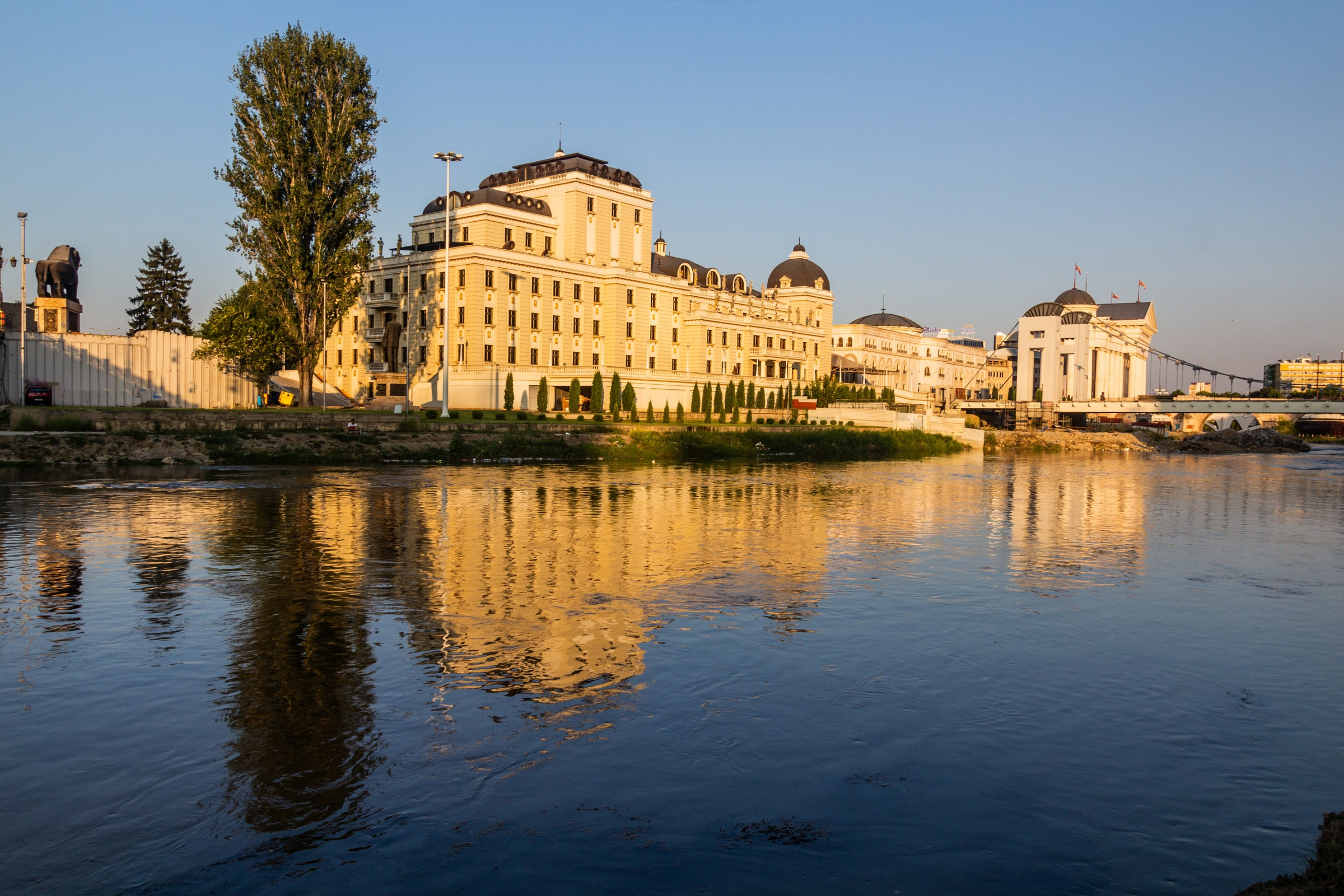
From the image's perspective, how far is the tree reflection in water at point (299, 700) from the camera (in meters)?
8.53

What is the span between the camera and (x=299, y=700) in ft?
37.1

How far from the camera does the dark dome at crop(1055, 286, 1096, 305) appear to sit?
616 ft

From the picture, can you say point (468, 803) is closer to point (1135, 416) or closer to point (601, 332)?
point (601, 332)

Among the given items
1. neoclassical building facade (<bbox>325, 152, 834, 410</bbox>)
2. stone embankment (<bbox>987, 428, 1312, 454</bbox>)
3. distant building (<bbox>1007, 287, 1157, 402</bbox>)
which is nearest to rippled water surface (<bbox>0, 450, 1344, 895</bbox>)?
neoclassical building facade (<bbox>325, 152, 834, 410</bbox>)

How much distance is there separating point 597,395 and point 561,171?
2882 cm

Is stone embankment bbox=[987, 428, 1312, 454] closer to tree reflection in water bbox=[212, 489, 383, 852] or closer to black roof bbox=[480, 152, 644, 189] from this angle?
black roof bbox=[480, 152, 644, 189]

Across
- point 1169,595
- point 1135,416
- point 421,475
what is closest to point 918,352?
point 1135,416

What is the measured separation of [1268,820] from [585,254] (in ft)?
294

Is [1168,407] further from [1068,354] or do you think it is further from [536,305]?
[536,305]

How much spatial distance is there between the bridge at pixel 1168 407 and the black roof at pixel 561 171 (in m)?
73.8

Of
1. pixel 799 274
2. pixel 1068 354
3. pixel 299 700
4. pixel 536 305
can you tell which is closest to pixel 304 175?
pixel 536 305

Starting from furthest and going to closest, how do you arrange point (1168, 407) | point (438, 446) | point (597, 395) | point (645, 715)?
point (1168, 407)
point (597, 395)
point (438, 446)
point (645, 715)

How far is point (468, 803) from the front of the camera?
28.4ft

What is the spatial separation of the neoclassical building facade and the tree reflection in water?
62.9m
